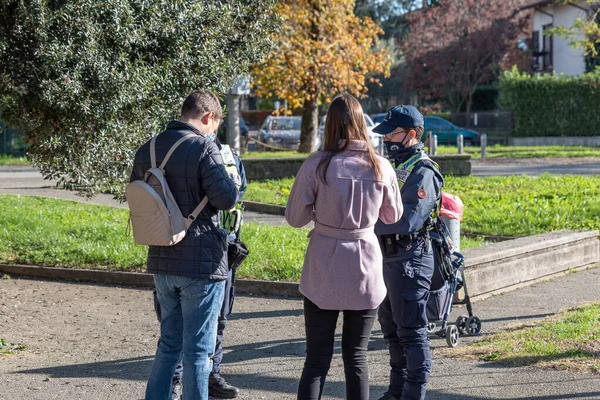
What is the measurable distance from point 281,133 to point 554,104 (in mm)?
13428

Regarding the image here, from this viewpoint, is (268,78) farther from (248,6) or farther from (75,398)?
(75,398)

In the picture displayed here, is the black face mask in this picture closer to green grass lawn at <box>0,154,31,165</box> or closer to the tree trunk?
the tree trunk

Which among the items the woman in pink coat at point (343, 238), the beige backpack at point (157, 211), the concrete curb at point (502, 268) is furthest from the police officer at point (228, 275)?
the concrete curb at point (502, 268)

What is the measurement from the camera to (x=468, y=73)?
152ft

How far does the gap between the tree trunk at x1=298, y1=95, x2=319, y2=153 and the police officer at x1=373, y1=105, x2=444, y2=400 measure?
2008 centimetres

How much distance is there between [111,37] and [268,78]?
15577 millimetres

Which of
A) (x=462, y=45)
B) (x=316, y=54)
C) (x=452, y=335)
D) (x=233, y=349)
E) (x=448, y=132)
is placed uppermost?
(x=462, y=45)

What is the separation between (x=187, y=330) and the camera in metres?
4.79

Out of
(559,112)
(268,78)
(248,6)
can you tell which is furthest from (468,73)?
(248,6)

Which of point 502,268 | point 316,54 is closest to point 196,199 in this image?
point 502,268

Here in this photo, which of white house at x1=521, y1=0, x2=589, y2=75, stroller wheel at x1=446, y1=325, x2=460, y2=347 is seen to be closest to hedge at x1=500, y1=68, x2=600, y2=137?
white house at x1=521, y1=0, x2=589, y2=75

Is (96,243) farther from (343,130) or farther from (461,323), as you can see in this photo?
(343,130)

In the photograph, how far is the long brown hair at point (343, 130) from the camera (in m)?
4.57

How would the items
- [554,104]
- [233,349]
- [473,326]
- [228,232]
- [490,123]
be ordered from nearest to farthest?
[228,232]
[233,349]
[473,326]
[554,104]
[490,123]
